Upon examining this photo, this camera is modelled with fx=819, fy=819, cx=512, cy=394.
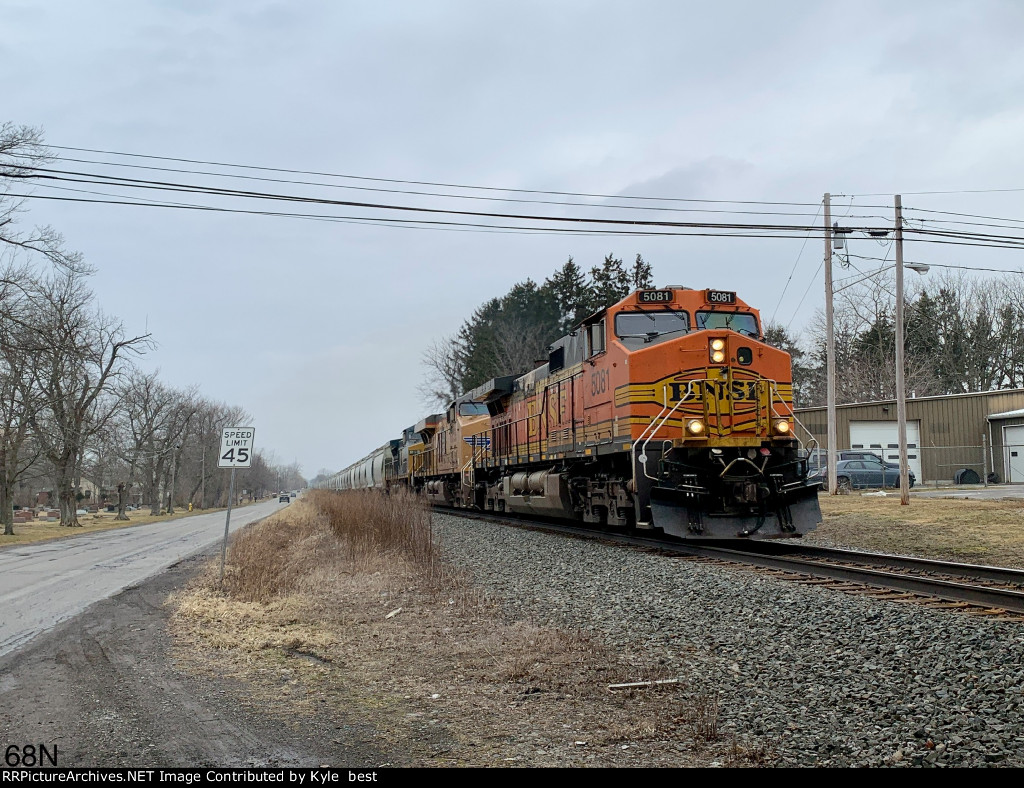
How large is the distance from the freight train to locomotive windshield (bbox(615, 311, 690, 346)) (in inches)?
0.7

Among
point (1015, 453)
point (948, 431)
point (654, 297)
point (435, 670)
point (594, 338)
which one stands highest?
point (654, 297)

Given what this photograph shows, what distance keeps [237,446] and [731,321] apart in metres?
8.21

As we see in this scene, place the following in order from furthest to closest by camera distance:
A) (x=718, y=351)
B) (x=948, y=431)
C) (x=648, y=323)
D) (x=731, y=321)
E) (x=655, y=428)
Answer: (x=948, y=431)
(x=731, y=321)
(x=648, y=323)
(x=718, y=351)
(x=655, y=428)

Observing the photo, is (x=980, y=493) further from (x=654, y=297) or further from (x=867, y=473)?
(x=654, y=297)

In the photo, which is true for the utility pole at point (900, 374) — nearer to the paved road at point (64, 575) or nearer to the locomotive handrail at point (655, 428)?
the locomotive handrail at point (655, 428)

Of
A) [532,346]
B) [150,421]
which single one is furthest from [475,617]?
[150,421]

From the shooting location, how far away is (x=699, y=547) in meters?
13.0

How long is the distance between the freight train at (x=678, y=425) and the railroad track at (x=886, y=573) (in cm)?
60

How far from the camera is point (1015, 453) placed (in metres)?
36.3

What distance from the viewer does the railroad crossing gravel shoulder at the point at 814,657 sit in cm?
419

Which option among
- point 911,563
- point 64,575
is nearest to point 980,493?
point 911,563

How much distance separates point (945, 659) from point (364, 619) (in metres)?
5.30

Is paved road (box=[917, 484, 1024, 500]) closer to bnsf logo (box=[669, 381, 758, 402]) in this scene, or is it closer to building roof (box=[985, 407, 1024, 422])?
building roof (box=[985, 407, 1024, 422])

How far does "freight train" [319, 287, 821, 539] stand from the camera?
1191cm
